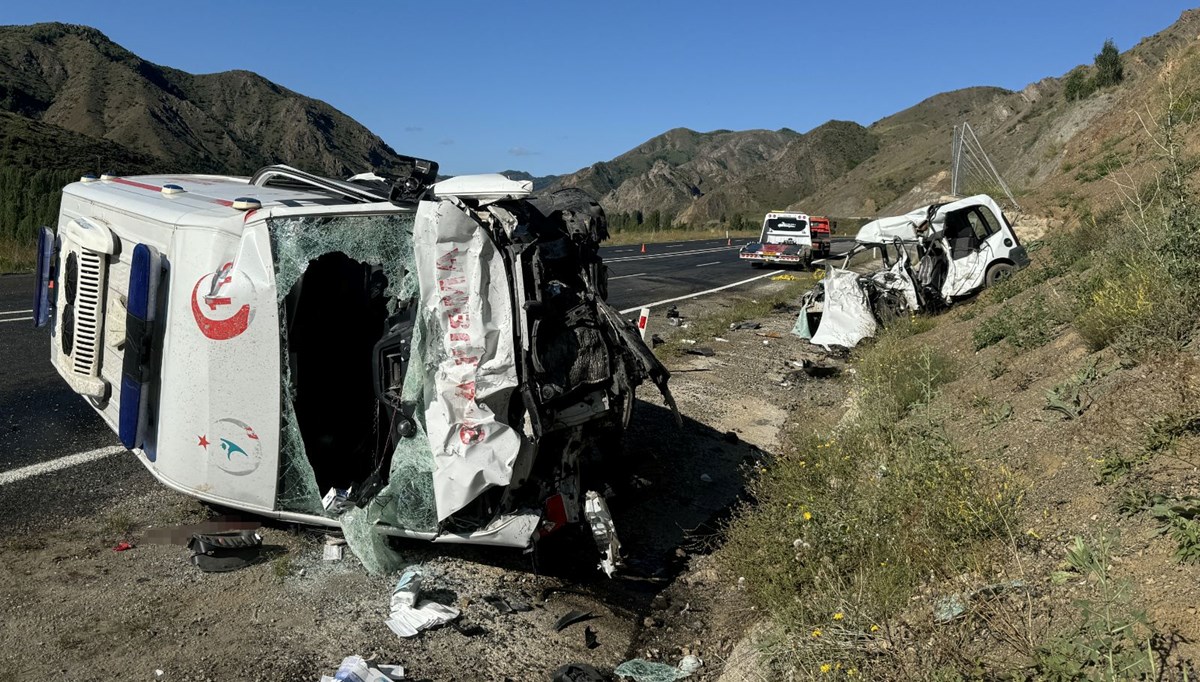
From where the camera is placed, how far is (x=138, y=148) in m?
96.2

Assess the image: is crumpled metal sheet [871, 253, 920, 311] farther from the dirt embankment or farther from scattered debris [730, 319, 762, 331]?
the dirt embankment

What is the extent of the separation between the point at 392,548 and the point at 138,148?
10942 centimetres

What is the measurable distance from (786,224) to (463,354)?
2468 cm

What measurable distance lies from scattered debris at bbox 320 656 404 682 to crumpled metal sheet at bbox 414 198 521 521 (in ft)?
2.47

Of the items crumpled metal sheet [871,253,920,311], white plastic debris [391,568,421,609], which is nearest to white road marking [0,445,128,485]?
white plastic debris [391,568,421,609]

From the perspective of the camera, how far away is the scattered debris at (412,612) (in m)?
3.79

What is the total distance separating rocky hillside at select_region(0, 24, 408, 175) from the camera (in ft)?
337

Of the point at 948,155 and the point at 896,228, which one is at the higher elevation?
the point at 948,155

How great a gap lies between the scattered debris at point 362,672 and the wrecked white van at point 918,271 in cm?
929

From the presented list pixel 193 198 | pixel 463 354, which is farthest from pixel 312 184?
pixel 463 354

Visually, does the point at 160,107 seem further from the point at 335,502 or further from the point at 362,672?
the point at 362,672

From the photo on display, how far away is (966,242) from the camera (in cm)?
1334

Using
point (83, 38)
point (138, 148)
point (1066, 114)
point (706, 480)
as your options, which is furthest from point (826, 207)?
point (83, 38)

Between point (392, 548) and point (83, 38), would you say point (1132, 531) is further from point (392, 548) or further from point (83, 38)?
point (83, 38)
